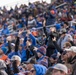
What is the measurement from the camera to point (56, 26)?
→ 11234 mm

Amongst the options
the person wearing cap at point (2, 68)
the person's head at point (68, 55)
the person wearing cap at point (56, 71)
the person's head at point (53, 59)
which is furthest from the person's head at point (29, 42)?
the person wearing cap at point (56, 71)

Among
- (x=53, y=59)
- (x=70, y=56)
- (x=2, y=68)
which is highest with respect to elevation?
(x=70, y=56)

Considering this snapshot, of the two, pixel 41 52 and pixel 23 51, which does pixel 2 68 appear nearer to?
pixel 41 52

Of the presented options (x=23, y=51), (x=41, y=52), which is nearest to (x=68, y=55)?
(x=41, y=52)

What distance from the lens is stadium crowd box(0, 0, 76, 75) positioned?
575 cm

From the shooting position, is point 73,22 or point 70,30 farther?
point 73,22

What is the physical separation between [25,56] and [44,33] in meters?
2.26

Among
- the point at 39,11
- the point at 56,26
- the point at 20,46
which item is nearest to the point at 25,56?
the point at 20,46

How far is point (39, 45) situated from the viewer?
971 cm

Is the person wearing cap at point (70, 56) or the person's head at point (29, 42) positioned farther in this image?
the person's head at point (29, 42)

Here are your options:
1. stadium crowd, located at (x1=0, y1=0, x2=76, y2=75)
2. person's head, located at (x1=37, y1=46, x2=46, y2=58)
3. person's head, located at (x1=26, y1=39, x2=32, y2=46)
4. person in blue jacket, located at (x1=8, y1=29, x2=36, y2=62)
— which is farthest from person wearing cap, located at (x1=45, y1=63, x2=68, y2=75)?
person's head, located at (x1=26, y1=39, x2=32, y2=46)

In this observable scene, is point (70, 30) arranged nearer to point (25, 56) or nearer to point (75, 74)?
point (25, 56)

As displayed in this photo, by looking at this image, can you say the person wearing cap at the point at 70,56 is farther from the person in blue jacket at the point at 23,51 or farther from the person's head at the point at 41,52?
the person in blue jacket at the point at 23,51

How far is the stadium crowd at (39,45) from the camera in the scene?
5746 mm
